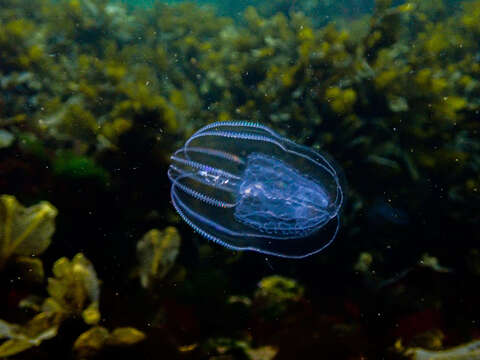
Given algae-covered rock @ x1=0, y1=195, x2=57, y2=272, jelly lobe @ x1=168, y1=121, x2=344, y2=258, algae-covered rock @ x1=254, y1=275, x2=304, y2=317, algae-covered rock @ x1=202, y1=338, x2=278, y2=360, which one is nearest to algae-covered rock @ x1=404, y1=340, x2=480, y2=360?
algae-covered rock @ x1=254, y1=275, x2=304, y2=317

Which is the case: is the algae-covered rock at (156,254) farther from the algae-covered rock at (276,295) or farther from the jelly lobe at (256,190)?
the algae-covered rock at (276,295)

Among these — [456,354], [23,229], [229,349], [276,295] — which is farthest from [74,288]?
[456,354]

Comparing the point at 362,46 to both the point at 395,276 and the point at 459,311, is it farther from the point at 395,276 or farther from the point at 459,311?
the point at 459,311

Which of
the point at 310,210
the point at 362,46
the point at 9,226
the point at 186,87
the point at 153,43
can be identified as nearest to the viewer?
the point at 9,226

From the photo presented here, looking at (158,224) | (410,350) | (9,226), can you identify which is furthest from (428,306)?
(9,226)

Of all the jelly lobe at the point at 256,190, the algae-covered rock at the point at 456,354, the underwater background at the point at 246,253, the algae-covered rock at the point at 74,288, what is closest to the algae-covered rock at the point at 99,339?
the underwater background at the point at 246,253
